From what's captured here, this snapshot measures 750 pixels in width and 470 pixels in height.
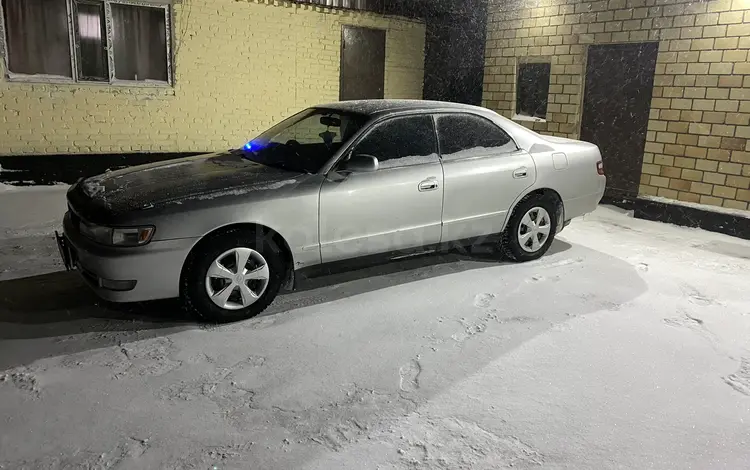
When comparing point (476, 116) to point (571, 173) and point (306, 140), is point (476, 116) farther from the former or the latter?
point (306, 140)

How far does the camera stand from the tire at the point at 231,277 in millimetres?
3822

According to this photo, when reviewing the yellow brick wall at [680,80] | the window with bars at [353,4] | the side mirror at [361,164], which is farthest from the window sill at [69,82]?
A: the yellow brick wall at [680,80]

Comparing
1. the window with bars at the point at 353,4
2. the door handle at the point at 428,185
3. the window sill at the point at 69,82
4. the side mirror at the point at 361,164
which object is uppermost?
the window with bars at the point at 353,4

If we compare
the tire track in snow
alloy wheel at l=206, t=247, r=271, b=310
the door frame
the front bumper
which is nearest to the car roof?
alloy wheel at l=206, t=247, r=271, b=310

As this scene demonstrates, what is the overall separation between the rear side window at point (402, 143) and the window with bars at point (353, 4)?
5.45 meters

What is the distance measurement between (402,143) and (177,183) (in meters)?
1.82

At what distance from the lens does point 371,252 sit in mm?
4543

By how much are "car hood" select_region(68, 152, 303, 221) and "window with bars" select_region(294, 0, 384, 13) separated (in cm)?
571

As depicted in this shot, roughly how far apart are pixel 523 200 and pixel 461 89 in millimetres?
5982

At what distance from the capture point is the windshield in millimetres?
4434

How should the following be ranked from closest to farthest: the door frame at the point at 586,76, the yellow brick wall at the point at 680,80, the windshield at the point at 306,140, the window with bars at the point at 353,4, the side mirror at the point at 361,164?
1. the side mirror at the point at 361,164
2. the windshield at the point at 306,140
3. the yellow brick wall at the point at 680,80
4. the door frame at the point at 586,76
5. the window with bars at the point at 353,4

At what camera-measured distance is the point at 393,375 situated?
11.1 ft

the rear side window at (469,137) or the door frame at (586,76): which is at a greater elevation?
the door frame at (586,76)

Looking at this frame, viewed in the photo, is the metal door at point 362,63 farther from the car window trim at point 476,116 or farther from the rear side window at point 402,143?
the rear side window at point 402,143
